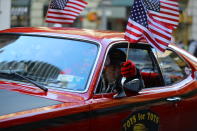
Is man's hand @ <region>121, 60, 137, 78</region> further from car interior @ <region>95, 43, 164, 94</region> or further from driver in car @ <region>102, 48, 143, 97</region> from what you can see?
car interior @ <region>95, 43, 164, 94</region>

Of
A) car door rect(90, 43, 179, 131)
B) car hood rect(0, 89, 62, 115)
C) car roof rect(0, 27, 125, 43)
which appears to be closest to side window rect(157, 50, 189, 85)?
car door rect(90, 43, 179, 131)

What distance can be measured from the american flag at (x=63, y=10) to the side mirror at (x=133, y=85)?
2165mm

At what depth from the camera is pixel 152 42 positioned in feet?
13.7

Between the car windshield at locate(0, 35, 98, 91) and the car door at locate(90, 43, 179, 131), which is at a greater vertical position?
the car windshield at locate(0, 35, 98, 91)

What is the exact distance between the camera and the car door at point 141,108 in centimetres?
344

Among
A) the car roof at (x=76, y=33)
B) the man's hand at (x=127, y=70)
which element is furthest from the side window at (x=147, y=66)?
the man's hand at (x=127, y=70)

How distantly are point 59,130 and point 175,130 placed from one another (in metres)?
1.64

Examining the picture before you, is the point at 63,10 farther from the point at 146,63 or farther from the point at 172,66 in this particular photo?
the point at 172,66

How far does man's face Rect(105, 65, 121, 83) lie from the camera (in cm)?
384

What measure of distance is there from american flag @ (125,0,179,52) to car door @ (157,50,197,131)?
0.37 m

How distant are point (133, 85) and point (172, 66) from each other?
1.31m

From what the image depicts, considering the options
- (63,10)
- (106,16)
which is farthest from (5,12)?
(106,16)

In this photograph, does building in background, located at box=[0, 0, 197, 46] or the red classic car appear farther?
building in background, located at box=[0, 0, 197, 46]

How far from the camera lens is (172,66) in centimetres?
486
